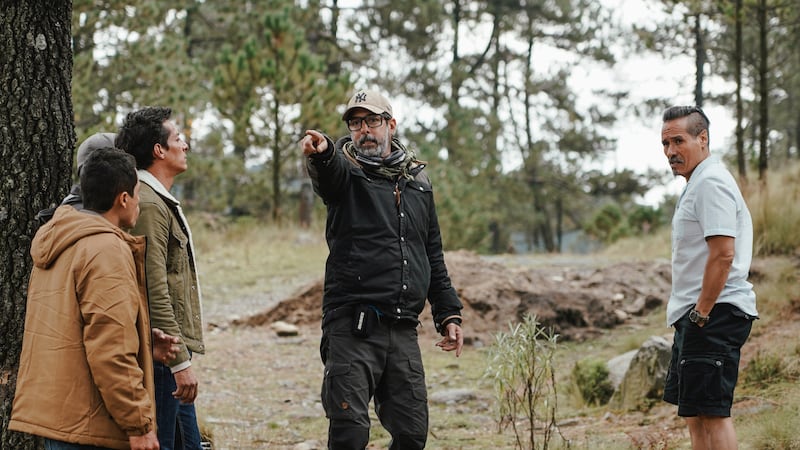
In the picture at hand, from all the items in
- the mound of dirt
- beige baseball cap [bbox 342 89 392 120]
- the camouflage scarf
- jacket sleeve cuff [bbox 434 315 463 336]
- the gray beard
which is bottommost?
the mound of dirt

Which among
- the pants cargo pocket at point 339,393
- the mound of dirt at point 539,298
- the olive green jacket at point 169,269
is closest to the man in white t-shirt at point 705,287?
the pants cargo pocket at point 339,393

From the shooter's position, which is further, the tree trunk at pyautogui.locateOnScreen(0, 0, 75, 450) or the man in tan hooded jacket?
the tree trunk at pyautogui.locateOnScreen(0, 0, 75, 450)

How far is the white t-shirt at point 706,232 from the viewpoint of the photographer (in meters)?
3.60

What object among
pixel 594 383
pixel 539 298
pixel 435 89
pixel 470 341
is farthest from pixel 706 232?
pixel 435 89

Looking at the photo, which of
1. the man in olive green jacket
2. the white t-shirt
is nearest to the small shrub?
the white t-shirt

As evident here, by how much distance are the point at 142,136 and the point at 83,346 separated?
1098 millimetres

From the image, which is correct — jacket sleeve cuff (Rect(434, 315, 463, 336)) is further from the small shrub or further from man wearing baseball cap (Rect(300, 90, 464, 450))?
the small shrub

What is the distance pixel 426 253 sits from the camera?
4004 millimetres

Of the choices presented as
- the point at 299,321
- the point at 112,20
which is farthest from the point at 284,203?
the point at 299,321

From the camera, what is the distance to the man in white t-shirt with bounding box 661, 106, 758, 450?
357 centimetres

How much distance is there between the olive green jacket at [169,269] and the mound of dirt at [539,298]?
17.8ft

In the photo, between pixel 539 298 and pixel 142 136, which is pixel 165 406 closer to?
pixel 142 136

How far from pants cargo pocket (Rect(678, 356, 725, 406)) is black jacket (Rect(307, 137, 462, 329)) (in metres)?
1.22

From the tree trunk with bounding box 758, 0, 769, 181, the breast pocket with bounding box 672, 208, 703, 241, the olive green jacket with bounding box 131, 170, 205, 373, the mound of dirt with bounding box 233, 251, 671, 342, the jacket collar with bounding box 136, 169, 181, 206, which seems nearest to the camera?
Answer: the olive green jacket with bounding box 131, 170, 205, 373
